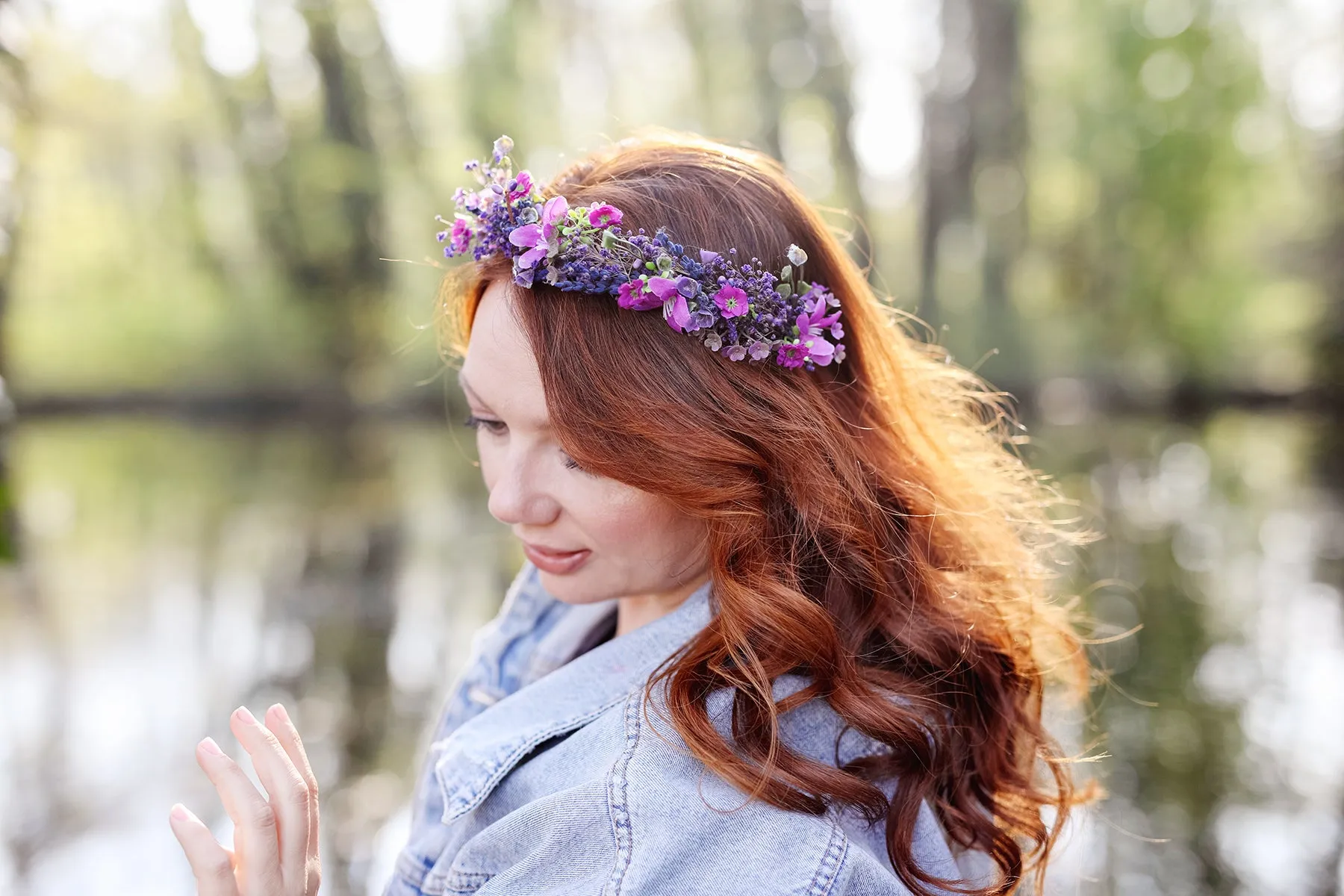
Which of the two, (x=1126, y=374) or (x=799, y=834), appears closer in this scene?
(x=799, y=834)

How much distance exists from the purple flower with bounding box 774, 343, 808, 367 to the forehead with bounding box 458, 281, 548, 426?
0.38 m

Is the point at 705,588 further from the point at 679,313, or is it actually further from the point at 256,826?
the point at 256,826

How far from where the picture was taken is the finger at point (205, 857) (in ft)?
4.83

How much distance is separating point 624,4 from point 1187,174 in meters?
11.0

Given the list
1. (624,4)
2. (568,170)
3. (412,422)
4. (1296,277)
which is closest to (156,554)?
(568,170)

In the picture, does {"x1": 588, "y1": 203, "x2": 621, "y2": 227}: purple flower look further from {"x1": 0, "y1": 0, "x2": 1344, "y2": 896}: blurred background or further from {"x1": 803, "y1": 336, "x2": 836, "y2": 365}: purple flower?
{"x1": 0, "y1": 0, "x2": 1344, "y2": 896}: blurred background

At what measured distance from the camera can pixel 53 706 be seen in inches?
202

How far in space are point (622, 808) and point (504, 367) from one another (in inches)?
26.7

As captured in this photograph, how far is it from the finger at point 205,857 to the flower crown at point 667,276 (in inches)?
35.1

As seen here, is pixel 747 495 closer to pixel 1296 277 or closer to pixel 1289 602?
pixel 1289 602

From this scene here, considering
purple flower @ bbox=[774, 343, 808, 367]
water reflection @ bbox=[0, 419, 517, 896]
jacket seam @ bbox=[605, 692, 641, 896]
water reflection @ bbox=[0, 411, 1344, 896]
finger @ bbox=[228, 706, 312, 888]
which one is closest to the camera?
jacket seam @ bbox=[605, 692, 641, 896]

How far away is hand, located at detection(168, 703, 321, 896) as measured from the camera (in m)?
1.48

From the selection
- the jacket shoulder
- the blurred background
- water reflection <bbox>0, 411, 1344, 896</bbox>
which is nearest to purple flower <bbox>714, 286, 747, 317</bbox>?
the jacket shoulder

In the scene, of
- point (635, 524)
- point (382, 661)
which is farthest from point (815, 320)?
point (382, 661)
